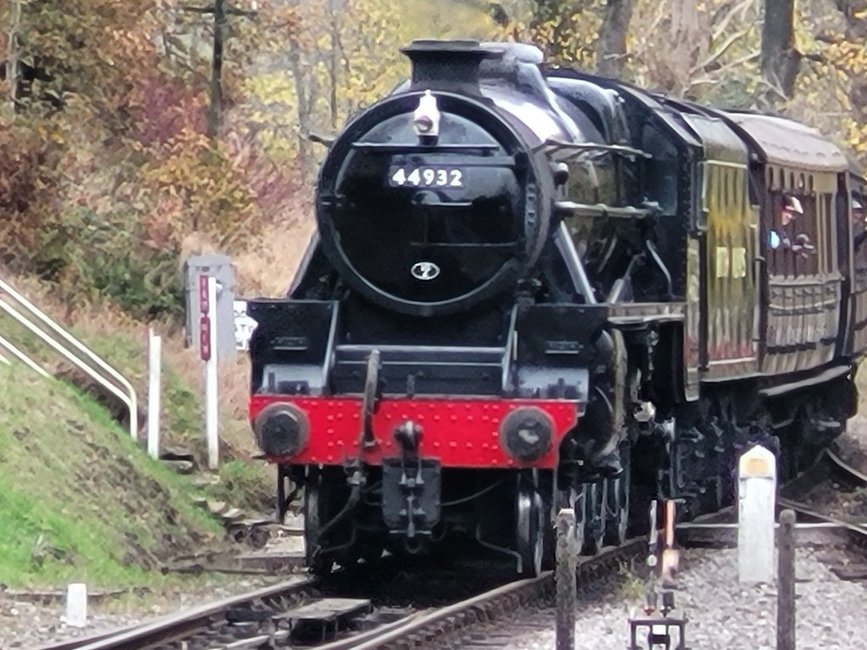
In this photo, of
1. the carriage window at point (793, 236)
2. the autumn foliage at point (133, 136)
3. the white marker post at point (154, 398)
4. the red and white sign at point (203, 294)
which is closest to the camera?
the white marker post at point (154, 398)

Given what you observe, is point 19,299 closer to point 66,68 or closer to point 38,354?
point 38,354

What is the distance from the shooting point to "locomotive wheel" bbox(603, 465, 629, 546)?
1391cm

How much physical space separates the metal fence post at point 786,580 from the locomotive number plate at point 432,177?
3.85 metres

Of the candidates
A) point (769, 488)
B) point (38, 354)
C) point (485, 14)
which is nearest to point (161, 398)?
point (38, 354)

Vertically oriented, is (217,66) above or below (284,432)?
above

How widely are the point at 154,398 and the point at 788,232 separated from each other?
19.2ft

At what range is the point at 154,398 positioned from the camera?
15938mm

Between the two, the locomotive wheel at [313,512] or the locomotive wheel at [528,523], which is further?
the locomotive wheel at [313,512]

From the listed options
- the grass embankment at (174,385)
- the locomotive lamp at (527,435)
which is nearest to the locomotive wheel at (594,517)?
the locomotive lamp at (527,435)

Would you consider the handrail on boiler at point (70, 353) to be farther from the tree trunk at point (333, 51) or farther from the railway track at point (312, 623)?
the tree trunk at point (333, 51)

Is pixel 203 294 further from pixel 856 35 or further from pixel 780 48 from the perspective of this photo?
pixel 856 35

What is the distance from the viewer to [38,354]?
16844mm

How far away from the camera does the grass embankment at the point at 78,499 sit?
515 inches

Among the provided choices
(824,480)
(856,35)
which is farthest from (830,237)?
(856,35)
